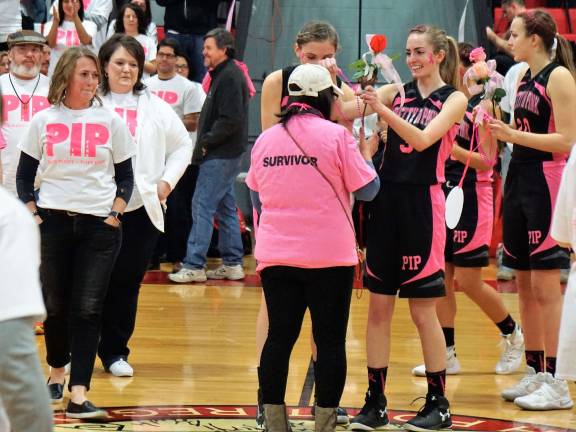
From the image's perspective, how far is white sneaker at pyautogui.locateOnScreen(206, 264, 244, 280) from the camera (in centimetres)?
939

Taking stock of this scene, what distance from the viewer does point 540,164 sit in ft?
18.9

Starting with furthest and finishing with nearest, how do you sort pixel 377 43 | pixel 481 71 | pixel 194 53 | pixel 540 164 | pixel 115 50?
pixel 194 53 < pixel 115 50 < pixel 540 164 < pixel 481 71 < pixel 377 43

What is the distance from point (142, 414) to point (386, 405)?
43.6 inches

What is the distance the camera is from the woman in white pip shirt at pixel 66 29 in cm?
1016

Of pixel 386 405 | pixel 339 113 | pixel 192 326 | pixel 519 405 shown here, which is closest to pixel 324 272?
pixel 339 113

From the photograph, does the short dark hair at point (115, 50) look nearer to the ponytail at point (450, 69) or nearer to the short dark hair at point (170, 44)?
the ponytail at point (450, 69)

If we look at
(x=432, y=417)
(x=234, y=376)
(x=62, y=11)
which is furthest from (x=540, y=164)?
(x=62, y=11)

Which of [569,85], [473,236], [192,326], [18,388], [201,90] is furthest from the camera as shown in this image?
[201,90]

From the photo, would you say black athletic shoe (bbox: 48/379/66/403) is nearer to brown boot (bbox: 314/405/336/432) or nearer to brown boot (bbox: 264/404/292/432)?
brown boot (bbox: 264/404/292/432)

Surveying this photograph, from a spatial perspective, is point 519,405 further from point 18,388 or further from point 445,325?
point 18,388

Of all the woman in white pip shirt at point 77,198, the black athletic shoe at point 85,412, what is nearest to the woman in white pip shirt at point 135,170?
the woman in white pip shirt at point 77,198

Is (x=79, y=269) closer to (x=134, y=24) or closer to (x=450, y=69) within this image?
(x=450, y=69)

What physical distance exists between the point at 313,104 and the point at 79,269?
1390 millimetres

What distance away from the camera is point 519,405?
5727mm
